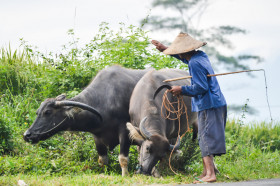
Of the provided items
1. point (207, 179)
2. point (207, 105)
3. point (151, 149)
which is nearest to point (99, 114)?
point (151, 149)

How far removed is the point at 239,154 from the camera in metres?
11.4

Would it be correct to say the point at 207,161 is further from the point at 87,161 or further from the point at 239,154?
the point at 239,154

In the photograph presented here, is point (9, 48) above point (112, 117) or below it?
above

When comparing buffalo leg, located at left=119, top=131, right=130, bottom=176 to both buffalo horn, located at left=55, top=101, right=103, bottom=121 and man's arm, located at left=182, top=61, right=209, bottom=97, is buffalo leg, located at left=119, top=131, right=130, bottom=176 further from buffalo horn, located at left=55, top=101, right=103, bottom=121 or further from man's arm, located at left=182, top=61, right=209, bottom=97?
man's arm, located at left=182, top=61, right=209, bottom=97

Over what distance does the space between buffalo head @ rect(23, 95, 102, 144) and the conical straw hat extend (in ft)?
6.71

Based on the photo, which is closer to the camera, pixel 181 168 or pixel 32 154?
pixel 181 168

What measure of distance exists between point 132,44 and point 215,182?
498 centimetres

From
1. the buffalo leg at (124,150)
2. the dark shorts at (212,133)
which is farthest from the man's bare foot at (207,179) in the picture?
the buffalo leg at (124,150)

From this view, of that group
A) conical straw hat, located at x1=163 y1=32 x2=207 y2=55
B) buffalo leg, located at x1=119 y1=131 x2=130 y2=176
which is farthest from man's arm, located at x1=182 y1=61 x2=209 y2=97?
buffalo leg, located at x1=119 y1=131 x2=130 y2=176

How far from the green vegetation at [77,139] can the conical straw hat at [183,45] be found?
1.96m

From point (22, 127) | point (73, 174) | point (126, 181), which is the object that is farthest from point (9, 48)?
point (126, 181)

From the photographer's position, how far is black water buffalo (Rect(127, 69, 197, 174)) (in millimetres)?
7309

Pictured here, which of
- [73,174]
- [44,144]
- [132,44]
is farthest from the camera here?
[132,44]

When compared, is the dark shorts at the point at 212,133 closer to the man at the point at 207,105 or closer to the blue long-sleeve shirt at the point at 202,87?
the man at the point at 207,105
